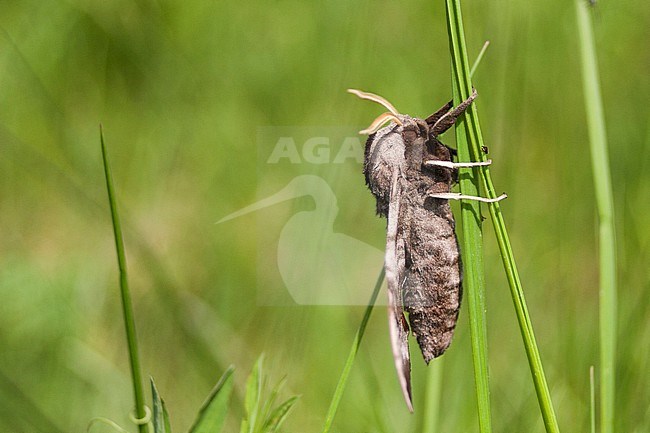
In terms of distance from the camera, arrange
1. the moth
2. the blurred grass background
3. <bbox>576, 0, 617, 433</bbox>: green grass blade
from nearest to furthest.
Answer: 1. <bbox>576, 0, 617, 433</bbox>: green grass blade
2. the moth
3. the blurred grass background

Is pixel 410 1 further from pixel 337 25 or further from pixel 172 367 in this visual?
pixel 172 367

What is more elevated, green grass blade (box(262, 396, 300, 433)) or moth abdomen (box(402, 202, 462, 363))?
moth abdomen (box(402, 202, 462, 363))

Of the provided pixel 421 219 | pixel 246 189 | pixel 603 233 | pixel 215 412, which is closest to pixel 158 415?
pixel 215 412

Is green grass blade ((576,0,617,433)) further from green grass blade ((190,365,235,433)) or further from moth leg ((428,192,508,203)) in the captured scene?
green grass blade ((190,365,235,433))

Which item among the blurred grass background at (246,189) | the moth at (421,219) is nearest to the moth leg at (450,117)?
the moth at (421,219)

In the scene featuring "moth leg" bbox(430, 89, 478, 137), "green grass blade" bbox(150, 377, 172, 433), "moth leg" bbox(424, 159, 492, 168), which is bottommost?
"green grass blade" bbox(150, 377, 172, 433)

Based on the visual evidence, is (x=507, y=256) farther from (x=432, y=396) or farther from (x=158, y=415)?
(x=158, y=415)

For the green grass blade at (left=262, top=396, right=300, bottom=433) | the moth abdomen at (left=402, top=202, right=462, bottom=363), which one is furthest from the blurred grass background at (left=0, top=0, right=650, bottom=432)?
the green grass blade at (left=262, top=396, right=300, bottom=433)
